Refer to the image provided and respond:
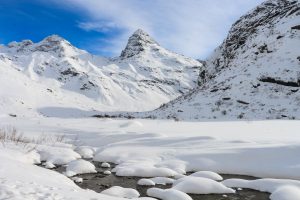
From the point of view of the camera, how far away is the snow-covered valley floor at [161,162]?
20.3ft

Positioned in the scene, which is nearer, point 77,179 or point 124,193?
point 124,193

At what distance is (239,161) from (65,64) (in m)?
174

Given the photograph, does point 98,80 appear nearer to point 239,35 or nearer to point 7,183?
point 239,35

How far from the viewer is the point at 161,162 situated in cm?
917

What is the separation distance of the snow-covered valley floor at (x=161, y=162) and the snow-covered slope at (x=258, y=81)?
16842 mm

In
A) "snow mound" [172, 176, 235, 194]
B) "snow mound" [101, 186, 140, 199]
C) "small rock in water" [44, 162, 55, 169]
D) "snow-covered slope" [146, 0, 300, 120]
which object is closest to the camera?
"snow mound" [101, 186, 140, 199]

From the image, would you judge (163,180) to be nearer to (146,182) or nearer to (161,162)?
(146,182)

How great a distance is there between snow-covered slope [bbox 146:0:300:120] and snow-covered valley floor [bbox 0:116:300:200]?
1684 cm

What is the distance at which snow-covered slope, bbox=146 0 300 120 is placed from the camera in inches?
1161

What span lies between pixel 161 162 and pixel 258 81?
27.0m

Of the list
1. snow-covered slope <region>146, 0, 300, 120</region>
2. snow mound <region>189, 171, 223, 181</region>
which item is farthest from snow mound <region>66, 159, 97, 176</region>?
snow-covered slope <region>146, 0, 300, 120</region>

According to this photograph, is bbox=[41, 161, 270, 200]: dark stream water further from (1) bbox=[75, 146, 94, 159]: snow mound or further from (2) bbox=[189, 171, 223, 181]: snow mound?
(1) bbox=[75, 146, 94, 159]: snow mound

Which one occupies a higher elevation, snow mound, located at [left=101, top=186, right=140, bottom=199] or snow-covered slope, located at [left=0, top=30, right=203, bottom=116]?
snow-covered slope, located at [left=0, top=30, right=203, bottom=116]

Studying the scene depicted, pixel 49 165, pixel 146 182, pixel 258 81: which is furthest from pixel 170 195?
pixel 258 81
